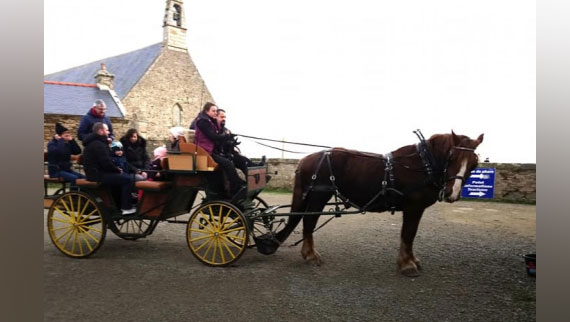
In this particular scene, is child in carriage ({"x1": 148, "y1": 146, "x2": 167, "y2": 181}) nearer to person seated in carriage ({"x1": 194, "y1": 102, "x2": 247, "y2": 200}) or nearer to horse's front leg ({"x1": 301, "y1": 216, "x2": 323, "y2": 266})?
person seated in carriage ({"x1": 194, "y1": 102, "x2": 247, "y2": 200})

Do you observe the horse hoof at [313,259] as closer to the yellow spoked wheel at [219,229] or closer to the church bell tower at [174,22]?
the yellow spoked wheel at [219,229]

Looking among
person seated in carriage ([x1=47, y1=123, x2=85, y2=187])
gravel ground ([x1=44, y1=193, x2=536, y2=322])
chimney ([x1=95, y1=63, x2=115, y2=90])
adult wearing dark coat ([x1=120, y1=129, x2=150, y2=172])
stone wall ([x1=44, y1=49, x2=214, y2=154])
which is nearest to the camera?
gravel ground ([x1=44, y1=193, x2=536, y2=322])

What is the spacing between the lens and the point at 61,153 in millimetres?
2807

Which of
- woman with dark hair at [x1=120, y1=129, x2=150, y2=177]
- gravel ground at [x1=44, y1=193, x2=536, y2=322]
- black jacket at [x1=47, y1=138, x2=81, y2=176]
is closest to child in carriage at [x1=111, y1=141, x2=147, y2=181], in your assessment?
woman with dark hair at [x1=120, y1=129, x2=150, y2=177]

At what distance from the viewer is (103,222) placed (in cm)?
283

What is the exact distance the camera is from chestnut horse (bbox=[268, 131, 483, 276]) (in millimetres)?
2441

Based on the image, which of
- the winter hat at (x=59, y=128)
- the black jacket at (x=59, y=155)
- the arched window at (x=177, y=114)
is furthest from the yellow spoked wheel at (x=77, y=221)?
the arched window at (x=177, y=114)

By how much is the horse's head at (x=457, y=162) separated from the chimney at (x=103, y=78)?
355cm

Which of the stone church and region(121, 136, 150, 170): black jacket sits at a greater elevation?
the stone church

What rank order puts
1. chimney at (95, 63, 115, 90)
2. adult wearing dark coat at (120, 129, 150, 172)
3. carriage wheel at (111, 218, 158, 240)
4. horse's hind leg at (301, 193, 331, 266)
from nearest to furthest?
horse's hind leg at (301, 193, 331, 266), carriage wheel at (111, 218, 158, 240), adult wearing dark coat at (120, 129, 150, 172), chimney at (95, 63, 115, 90)
